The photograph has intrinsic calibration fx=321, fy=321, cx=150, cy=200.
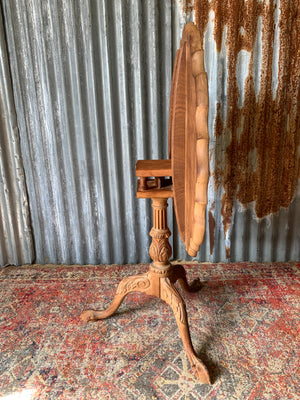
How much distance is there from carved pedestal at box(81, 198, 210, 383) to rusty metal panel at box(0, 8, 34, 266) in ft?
3.43

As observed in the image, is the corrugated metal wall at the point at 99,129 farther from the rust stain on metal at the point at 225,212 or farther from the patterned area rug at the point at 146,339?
the patterned area rug at the point at 146,339

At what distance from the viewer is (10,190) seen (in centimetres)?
261

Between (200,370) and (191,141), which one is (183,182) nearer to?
(191,141)

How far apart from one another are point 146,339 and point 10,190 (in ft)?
5.30

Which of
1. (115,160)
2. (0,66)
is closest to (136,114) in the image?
(115,160)

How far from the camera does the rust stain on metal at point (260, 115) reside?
2.22m

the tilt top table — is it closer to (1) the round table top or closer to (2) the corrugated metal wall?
(1) the round table top

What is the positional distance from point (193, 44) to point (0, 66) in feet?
5.52

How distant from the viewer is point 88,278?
2.48 metres

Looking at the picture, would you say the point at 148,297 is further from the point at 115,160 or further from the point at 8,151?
the point at 8,151

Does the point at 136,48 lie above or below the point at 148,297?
above

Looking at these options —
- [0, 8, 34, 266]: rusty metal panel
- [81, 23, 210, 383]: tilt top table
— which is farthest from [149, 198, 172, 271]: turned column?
[0, 8, 34, 266]: rusty metal panel

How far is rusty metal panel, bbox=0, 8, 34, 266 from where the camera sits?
2402mm

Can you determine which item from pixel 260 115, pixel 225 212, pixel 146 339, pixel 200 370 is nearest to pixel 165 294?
pixel 146 339
